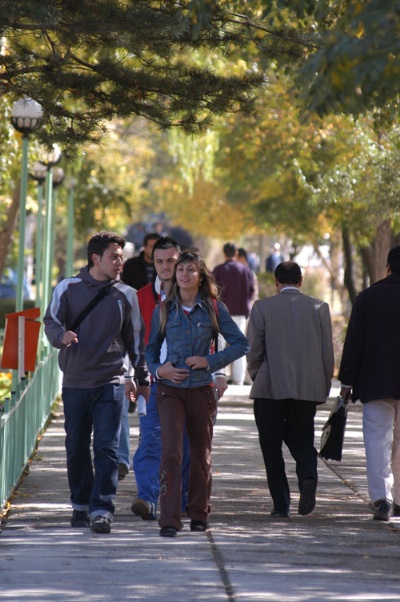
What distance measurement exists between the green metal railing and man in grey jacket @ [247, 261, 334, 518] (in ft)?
5.60

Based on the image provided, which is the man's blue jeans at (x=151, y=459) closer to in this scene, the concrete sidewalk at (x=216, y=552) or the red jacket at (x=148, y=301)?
the concrete sidewalk at (x=216, y=552)

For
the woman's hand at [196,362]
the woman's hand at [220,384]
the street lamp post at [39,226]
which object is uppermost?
the street lamp post at [39,226]

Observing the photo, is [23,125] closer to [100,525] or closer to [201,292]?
[201,292]

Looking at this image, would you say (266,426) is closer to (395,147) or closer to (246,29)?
(246,29)

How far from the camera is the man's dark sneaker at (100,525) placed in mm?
8148

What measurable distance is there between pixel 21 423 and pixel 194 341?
8.80 ft

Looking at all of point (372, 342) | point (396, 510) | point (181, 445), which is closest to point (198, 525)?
point (181, 445)

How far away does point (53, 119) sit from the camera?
35.3 feet

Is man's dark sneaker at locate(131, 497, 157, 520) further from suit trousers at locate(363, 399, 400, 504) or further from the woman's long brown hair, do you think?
suit trousers at locate(363, 399, 400, 504)

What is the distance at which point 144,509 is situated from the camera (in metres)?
8.67

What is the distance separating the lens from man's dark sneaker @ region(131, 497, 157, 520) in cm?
867

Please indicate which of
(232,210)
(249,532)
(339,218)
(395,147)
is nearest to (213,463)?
(249,532)

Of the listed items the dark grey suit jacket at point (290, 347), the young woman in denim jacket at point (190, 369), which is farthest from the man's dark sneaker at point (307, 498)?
the young woman in denim jacket at point (190, 369)

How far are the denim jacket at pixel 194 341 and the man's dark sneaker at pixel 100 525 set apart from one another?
91 centimetres
